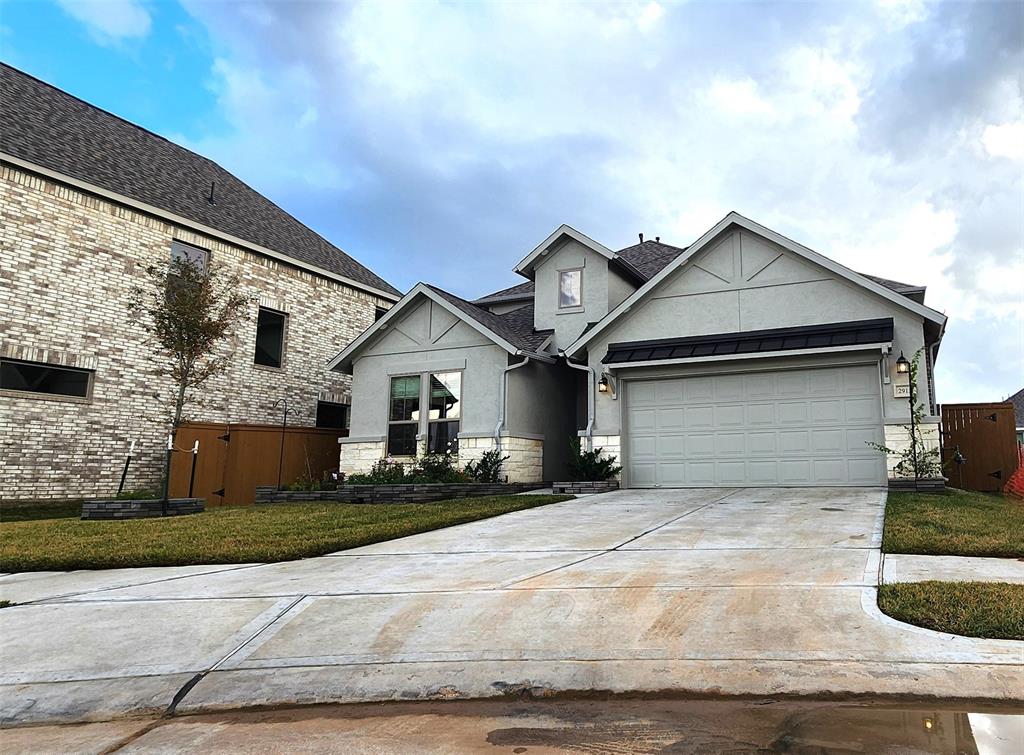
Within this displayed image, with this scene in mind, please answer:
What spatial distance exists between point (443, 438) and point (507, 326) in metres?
3.16

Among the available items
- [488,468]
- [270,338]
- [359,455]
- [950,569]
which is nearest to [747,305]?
[488,468]

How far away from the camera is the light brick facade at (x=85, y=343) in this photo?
542 inches

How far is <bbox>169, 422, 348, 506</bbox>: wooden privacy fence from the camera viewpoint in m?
14.6

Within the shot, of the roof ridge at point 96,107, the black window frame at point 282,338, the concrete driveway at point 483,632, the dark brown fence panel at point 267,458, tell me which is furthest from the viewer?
the black window frame at point 282,338

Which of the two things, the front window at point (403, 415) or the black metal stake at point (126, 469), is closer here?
the black metal stake at point (126, 469)

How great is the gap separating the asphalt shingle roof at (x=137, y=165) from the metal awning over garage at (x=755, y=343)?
427 inches

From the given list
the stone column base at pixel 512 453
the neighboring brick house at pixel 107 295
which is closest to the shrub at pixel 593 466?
the stone column base at pixel 512 453

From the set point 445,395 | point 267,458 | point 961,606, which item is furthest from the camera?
point 445,395

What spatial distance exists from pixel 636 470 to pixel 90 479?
38.1 feet

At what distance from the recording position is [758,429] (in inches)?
528

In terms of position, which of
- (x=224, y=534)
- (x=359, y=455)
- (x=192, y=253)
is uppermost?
(x=192, y=253)

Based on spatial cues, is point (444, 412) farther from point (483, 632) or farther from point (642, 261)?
point (483, 632)

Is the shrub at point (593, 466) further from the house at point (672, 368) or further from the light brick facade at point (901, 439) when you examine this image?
the light brick facade at point (901, 439)

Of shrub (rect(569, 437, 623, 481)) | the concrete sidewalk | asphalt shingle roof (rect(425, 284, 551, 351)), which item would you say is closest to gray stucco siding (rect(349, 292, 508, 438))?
asphalt shingle roof (rect(425, 284, 551, 351))
